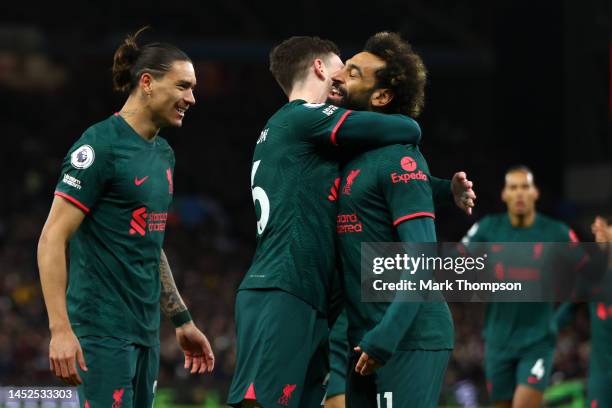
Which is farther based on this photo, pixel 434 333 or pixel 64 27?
pixel 64 27

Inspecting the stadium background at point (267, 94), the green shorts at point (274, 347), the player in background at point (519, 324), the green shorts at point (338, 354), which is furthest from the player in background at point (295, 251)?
the stadium background at point (267, 94)

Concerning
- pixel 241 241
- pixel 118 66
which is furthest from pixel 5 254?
pixel 118 66

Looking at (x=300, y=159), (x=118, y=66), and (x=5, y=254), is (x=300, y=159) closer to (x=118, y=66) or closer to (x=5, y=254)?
(x=118, y=66)

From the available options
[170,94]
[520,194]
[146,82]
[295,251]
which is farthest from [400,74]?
[520,194]

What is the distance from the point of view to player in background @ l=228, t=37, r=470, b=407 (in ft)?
14.9

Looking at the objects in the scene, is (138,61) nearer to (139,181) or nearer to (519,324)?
(139,181)

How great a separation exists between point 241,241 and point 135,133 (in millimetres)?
18607

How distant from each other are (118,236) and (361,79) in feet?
4.39

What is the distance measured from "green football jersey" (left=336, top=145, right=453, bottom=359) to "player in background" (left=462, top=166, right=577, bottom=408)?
4718 mm

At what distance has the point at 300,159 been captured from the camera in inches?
185

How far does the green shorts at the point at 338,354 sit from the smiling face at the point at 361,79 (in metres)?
1.80

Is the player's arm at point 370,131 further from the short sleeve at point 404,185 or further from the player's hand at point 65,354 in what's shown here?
the player's hand at point 65,354

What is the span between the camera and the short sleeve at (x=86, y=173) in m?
4.78

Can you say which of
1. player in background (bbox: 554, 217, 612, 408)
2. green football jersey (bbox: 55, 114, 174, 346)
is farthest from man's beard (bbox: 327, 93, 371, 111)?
player in background (bbox: 554, 217, 612, 408)
